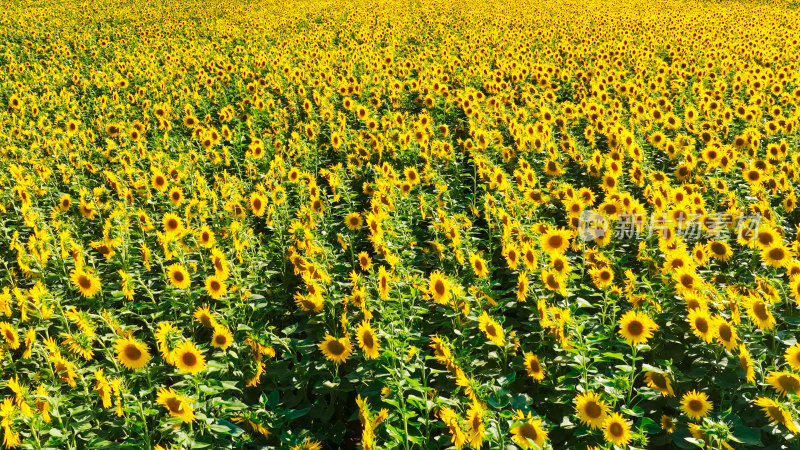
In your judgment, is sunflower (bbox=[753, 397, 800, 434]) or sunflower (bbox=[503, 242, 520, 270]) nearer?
sunflower (bbox=[753, 397, 800, 434])

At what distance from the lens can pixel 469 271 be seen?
175 inches

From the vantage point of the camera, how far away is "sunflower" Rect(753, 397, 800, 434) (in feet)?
8.43

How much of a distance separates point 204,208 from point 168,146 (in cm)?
256

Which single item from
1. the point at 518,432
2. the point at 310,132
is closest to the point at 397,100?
the point at 310,132

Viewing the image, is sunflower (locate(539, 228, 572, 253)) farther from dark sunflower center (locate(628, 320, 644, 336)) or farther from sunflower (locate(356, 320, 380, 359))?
sunflower (locate(356, 320, 380, 359))

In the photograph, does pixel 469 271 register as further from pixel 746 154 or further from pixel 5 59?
pixel 5 59

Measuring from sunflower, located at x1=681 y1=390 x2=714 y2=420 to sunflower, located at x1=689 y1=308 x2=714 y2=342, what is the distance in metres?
0.37

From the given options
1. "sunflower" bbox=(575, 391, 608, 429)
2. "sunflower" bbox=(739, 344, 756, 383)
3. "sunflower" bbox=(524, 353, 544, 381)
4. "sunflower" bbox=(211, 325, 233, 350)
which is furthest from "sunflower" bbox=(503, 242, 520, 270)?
"sunflower" bbox=(211, 325, 233, 350)

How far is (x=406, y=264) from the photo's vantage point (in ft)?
15.4

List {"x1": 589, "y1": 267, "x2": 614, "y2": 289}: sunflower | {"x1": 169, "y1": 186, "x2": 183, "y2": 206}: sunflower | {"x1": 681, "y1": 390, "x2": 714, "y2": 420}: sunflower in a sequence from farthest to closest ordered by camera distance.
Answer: {"x1": 169, "y1": 186, "x2": 183, "y2": 206}: sunflower < {"x1": 589, "y1": 267, "x2": 614, "y2": 289}: sunflower < {"x1": 681, "y1": 390, "x2": 714, "y2": 420}: sunflower

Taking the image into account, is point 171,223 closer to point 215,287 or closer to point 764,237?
point 215,287

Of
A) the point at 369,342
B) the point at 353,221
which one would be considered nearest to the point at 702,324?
the point at 369,342

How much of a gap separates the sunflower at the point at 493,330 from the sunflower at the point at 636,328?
2.38 feet

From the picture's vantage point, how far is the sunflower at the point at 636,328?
327cm
